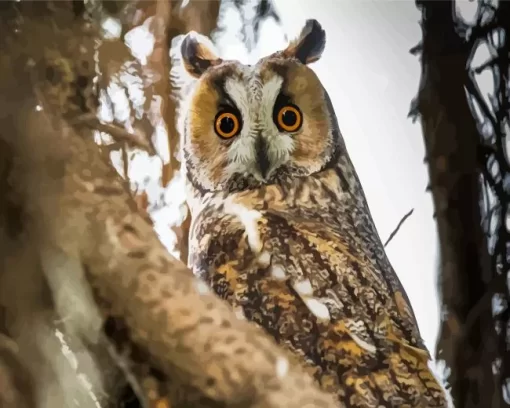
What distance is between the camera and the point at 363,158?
45.3 inches

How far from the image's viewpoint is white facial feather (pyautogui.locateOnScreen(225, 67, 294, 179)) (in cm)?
109

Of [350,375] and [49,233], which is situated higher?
[49,233]

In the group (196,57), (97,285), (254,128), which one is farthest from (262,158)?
(97,285)

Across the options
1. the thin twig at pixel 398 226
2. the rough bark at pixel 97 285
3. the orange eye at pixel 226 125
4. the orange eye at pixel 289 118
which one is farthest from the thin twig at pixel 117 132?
the thin twig at pixel 398 226

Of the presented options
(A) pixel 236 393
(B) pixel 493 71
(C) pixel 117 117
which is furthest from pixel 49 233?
(B) pixel 493 71

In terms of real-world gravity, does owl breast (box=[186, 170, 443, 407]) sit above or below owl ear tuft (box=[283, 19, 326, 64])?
below

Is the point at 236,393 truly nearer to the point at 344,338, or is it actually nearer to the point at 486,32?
the point at 344,338

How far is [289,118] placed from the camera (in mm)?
1104

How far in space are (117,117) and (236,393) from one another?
490mm

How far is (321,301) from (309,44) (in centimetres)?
47

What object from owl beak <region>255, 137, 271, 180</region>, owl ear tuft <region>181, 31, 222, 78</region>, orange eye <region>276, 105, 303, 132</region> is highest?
owl ear tuft <region>181, 31, 222, 78</region>

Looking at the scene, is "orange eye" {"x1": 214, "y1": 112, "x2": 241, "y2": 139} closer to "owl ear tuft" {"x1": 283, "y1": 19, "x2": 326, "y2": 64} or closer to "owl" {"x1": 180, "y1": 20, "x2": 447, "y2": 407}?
"owl" {"x1": 180, "y1": 20, "x2": 447, "y2": 407}

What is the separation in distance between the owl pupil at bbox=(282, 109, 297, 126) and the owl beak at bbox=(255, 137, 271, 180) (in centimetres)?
5

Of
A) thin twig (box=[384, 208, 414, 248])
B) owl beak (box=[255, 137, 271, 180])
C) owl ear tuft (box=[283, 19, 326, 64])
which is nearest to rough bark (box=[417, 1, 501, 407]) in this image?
thin twig (box=[384, 208, 414, 248])
